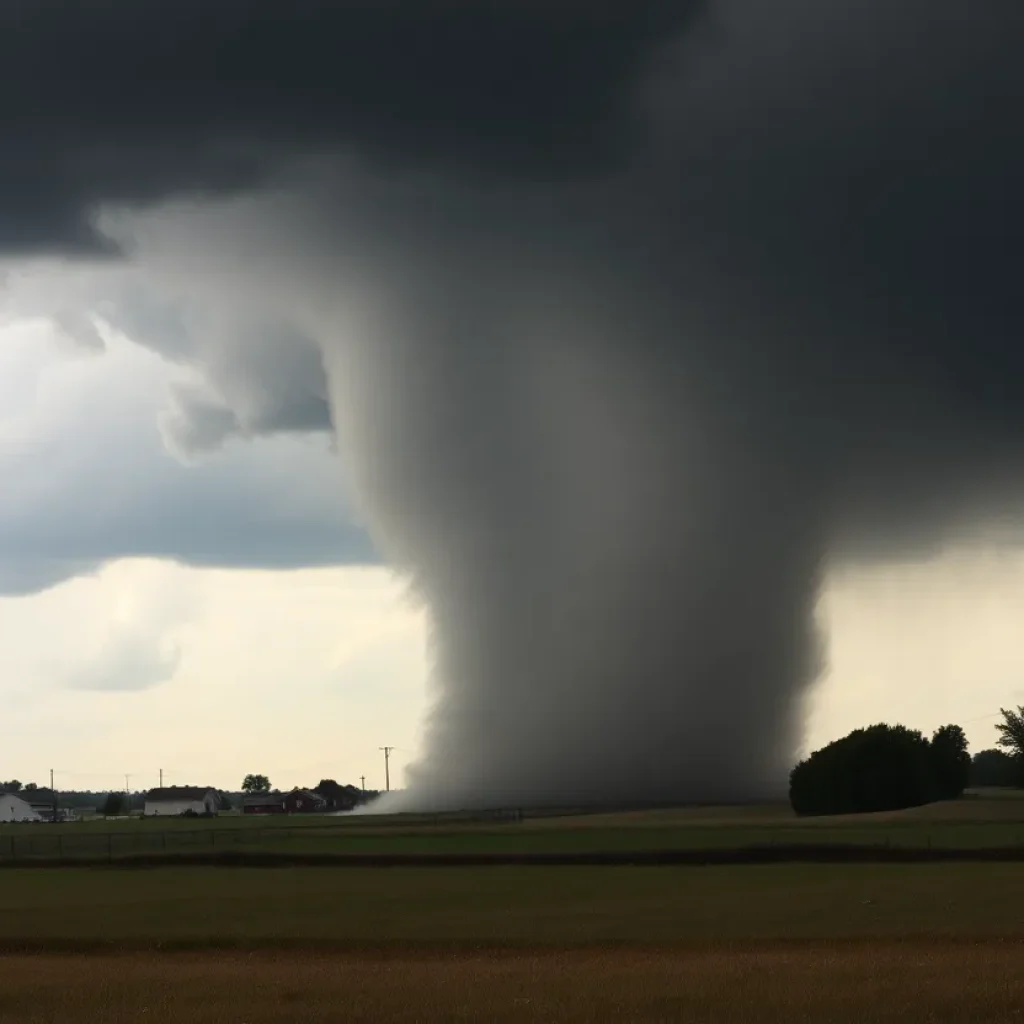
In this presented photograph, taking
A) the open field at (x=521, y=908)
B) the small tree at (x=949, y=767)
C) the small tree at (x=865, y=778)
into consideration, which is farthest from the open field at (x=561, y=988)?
the small tree at (x=949, y=767)

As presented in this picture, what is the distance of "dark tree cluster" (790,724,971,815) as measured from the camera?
13412 centimetres

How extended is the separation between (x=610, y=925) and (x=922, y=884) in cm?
1569

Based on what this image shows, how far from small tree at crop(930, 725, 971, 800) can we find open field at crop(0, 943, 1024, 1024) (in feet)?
353

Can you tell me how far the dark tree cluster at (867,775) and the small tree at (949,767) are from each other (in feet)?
7.11

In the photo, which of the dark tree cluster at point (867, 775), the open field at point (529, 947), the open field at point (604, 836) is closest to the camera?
the open field at point (529, 947)

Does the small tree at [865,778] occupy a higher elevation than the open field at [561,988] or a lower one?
higher

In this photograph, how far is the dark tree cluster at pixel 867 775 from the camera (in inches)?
5281

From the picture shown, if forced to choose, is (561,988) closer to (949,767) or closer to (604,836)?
(604,836)

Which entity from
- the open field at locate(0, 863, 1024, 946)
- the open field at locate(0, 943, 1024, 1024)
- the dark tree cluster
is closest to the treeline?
the dark tree cluster

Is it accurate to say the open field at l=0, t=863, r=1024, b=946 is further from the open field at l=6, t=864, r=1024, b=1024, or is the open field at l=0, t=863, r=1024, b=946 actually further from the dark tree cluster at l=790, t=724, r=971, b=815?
the dark tree cluster at l=790, t=724, r=971, b=815

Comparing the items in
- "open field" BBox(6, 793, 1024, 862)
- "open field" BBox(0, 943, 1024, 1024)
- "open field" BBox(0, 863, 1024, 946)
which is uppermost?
"open field" BBox(6, 793, 1024, 862)

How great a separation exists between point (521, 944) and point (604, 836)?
190 ft

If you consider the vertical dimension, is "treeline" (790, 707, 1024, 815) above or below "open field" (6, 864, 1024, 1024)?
above

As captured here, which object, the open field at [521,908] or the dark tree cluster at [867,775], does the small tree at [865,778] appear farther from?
the open field at [521,908]
